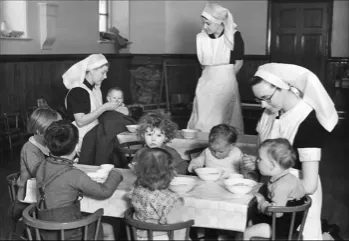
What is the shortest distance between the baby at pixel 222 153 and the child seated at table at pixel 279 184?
0.81 metres

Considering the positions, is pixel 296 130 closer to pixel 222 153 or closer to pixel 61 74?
pixel 222 153

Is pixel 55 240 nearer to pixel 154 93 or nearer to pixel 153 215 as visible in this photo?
pixel 153 215

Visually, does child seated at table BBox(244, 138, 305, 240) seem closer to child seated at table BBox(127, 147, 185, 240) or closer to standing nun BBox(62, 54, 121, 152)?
child seated at table BBox(127, 147, 185, 240)

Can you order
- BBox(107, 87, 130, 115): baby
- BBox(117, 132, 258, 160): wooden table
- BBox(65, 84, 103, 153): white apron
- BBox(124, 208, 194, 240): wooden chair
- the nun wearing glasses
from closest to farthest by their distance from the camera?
BBox(124, 208, 194, 240): wooden chair → the nun wearing glasses → BBox(117, 132, 258, 160): wooden table → BBox(65, 84, 103, 153): white apron → BBox(107, 87, 130, 115): baby

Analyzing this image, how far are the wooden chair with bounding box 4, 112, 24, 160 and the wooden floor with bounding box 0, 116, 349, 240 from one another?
0.26 metres

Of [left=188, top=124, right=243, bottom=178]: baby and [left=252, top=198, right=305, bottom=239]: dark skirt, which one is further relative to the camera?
[left=188, top=124, right=243, bottom=178]: baby

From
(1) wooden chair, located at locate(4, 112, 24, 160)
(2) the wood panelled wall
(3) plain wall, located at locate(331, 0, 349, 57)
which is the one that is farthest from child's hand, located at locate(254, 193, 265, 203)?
(3) plain wall, located at locate(331, 0, 349, 57)

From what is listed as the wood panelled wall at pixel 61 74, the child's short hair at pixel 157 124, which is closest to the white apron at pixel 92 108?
the child's short hair at pixel 157 124

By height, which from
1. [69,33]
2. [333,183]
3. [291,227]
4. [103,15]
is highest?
[103,15]

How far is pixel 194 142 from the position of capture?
15.1 feet

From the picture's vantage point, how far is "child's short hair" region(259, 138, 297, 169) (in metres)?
3.05

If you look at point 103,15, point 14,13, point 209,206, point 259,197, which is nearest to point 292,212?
point 259,197

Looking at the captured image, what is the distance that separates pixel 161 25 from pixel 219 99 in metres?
6.09

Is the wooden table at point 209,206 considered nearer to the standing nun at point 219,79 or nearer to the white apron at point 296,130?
the white apron at point 296,130
